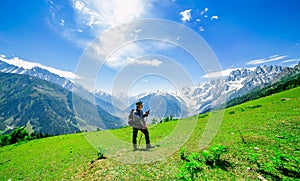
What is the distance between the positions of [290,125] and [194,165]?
15.9m

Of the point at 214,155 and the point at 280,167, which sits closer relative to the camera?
the point at 280,167

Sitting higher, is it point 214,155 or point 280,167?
point 214,155

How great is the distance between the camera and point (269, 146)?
1538cm

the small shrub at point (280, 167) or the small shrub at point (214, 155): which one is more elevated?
the small shrub at point (214, 155)

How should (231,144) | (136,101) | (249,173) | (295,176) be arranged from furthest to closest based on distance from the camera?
(136,101) < (231,144) < (249,173) < (295,176)

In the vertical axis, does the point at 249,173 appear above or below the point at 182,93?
below

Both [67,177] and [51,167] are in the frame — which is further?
[51,167]

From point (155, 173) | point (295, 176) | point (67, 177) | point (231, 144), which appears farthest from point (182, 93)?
point (67, 177)

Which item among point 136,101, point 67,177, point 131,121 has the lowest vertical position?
point 67,177

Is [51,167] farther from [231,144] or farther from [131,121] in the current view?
[231,144]

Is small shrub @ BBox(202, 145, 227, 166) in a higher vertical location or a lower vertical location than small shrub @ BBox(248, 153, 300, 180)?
higher

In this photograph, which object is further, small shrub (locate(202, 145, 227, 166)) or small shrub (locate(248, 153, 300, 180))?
small shrub (locate(202, 145, 227, 166))

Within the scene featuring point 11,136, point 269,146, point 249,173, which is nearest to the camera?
point 249,173

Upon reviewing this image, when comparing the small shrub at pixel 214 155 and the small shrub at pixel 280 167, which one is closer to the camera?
the small shrub at pixel 280 167
